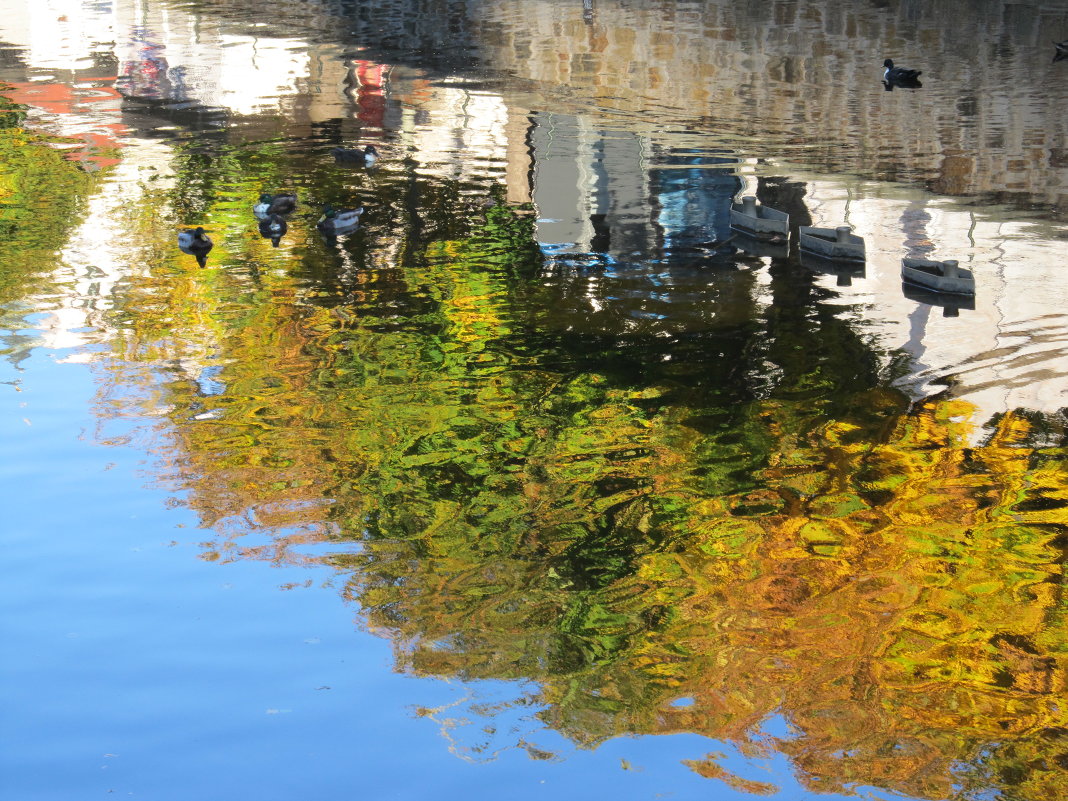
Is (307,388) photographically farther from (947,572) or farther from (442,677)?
(947,572)

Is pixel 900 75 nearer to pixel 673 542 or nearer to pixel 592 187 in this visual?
pixel 592 187

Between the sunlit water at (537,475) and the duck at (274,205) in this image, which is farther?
the duck at (274,205)

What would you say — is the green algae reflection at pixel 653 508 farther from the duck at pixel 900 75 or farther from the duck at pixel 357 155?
the duck at pixel 900 75

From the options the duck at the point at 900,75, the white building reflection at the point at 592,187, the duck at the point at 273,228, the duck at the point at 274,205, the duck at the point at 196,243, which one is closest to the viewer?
the white building reflection at the point at 592,187

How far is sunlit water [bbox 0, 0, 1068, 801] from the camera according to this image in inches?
245

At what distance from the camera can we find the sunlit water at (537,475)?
6.23 m

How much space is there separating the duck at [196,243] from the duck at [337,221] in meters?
1.25

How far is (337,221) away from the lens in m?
14.2

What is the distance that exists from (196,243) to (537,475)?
653 cm

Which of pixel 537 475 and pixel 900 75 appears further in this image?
pixel 900 75

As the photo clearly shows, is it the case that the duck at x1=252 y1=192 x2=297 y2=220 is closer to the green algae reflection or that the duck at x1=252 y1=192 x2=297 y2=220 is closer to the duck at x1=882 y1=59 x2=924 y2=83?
the green algae reflection

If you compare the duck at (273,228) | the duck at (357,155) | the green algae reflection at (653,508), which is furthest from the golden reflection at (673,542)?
the duck at (357,155)

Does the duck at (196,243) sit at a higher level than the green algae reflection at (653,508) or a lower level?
higher

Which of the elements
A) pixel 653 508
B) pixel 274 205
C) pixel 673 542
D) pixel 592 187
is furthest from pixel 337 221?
pixel 673 542
